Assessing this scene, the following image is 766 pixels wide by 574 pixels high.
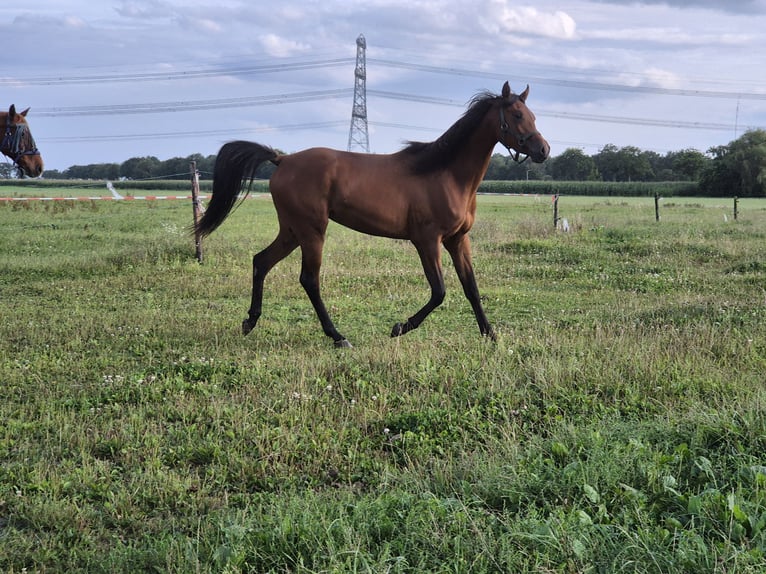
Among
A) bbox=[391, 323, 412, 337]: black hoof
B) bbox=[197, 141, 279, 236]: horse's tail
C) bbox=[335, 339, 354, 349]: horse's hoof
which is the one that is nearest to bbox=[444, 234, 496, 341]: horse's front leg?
bbox=[391, 323, 412, 337]: black hoof

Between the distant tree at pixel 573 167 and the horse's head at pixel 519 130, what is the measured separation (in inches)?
2708

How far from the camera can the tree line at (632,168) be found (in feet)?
198

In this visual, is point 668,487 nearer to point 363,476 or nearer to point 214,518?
point 363,476

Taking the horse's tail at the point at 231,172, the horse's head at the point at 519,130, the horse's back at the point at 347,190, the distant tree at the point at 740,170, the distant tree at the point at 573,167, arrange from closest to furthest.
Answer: the horse's head at the point at 519,130 → the horse's back at the point at 347,190 → the horse's tail at the point at 231,172 → the distant tree at the point at 740,170 → the distant tree at the point at 573,167

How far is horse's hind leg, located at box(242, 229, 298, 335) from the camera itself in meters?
7.74

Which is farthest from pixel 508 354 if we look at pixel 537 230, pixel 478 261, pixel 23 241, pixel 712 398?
pixel 23 241

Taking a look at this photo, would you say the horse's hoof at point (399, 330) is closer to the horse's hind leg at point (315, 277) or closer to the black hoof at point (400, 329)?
the black hoof at point (400, 329)

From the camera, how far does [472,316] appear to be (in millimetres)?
8977

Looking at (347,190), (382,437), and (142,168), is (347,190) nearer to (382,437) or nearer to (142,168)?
(382,437)

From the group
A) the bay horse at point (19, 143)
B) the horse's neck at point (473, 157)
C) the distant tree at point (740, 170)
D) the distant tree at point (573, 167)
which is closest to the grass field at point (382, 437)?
the horse's neck at point (473, 157)

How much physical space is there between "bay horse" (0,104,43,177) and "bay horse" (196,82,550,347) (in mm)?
3885

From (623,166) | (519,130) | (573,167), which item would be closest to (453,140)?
(519,130)

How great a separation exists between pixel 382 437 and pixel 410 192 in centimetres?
351

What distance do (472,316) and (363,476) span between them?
5.16 meters
